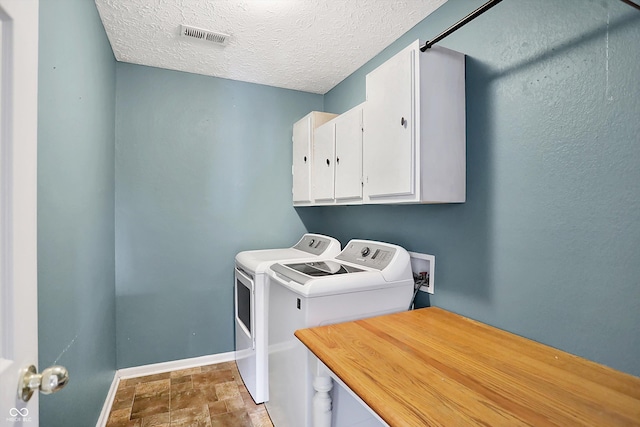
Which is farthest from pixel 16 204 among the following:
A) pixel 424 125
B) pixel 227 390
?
pixel 227 390

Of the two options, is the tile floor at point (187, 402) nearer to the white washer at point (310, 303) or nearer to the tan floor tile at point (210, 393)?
the tan floor tile at point (210, 393)

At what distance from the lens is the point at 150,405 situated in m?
2.01

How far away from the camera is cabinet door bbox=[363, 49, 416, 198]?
4.60ft

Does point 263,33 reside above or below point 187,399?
above

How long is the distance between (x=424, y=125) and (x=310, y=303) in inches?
37.6

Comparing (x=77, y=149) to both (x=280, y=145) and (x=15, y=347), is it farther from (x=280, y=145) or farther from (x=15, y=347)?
(x=280, y=145)

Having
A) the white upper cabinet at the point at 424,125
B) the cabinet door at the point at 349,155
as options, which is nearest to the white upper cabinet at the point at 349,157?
the cabinet door at the point at 349,155

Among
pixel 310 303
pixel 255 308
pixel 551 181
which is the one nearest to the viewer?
pixel 551 181

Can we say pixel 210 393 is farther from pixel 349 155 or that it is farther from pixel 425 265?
pixel 349 155

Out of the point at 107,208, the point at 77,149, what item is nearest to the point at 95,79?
the point at 77,149

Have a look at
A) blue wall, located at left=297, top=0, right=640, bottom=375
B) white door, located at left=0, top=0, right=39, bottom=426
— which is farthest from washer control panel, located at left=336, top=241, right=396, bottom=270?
white door, located at left=0, top=0, right=39, bottom=426

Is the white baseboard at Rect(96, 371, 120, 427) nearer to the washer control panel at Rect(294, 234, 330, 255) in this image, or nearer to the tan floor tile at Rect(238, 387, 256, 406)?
the tan floor tile at Rect(238, 387, 256, 406)

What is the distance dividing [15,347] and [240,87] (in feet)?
8.10

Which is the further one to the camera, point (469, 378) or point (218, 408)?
point (218, 408)
